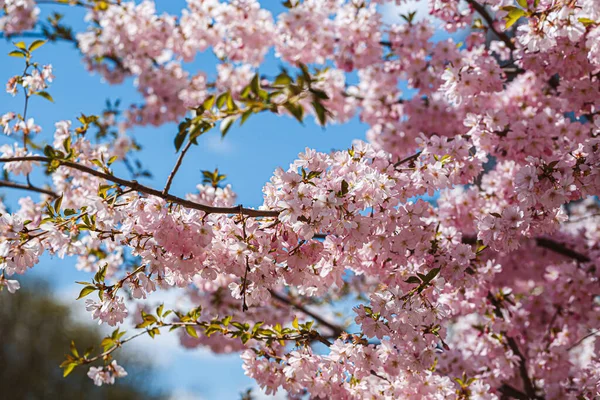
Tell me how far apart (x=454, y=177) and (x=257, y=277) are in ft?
4.42

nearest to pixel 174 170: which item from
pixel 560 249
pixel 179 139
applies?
pixel 179 139

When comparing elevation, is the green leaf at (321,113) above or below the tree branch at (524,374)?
below

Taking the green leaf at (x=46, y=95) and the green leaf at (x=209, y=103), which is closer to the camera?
the green leaf at (x=209, y=103)

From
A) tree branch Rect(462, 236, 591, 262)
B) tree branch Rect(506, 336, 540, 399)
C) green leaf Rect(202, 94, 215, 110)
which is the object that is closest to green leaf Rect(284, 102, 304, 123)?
green leaf Rect(202, 94, 215, 110)

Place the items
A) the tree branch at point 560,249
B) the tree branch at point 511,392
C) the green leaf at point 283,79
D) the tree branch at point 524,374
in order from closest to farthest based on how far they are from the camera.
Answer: the green leaf at point 283,79 < the tree branch at point 511,392 < the tree branch at point 524,374 < the tree branch at point 560,249

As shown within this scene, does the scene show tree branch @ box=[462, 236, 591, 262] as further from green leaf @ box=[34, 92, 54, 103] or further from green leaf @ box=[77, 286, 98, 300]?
green leaf @ box=[34, 92, 54, 103]

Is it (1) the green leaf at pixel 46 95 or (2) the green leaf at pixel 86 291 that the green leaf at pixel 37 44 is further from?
(2) the green leaf at pixel 86 291

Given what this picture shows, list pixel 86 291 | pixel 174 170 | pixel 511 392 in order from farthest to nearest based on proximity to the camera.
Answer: pixel 511 392 → pixel 86 291 → pixel 174 170

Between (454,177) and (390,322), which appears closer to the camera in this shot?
(390,322)

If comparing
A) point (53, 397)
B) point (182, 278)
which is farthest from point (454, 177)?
point (53, 397)

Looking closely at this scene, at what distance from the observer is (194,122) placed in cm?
170

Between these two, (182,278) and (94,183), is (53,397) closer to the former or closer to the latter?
(94,183)

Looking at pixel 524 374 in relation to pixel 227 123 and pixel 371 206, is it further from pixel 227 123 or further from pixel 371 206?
pixel 227 123

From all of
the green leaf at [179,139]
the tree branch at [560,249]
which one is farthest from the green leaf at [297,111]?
the tree branch at [560,249]
